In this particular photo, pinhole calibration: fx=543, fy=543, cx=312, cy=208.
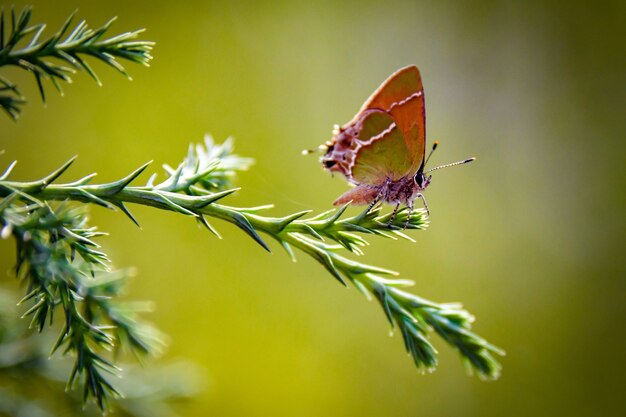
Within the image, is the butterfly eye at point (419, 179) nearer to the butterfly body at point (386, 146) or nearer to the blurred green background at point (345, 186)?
the butterfly body at point (386, 146)

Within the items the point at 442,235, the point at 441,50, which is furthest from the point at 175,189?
the point at 441,50

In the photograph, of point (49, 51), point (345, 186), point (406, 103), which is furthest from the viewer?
point (345, 186)

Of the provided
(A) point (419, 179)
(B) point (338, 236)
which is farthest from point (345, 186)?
(B) point (338, 236)

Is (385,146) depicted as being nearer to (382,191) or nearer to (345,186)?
(382,191)

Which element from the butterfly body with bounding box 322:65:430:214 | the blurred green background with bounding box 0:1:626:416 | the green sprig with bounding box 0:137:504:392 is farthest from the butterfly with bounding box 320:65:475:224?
the blurred green background with bounding box 0:1:626:416

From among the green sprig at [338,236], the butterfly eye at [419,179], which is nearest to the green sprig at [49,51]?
the green sprig at [338,236]

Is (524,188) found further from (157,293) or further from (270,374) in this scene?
(157,293)
